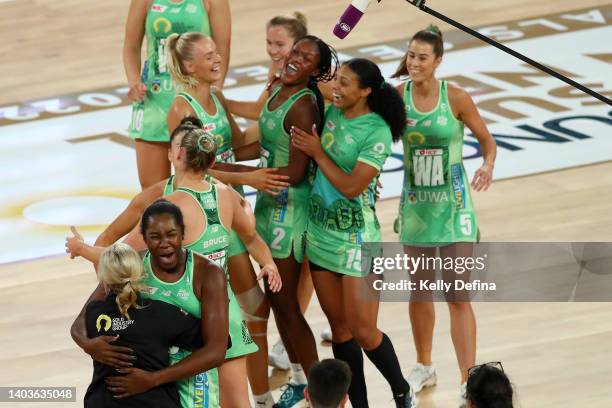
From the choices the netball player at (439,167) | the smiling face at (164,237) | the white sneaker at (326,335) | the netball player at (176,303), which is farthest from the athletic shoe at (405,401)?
the smiling face at (164,237)

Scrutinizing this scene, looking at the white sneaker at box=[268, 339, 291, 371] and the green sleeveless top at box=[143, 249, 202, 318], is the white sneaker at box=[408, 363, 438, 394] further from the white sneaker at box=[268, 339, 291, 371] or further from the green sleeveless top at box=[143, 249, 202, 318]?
the green sleeveless top at box=[143, 249, 202, 318]

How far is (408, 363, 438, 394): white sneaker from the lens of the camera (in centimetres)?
623

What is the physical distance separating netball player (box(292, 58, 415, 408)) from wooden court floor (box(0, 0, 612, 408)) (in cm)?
57

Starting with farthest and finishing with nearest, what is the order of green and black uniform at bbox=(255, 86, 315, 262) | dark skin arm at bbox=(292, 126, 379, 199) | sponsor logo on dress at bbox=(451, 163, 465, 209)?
sponsor logo on dress at bbox=(451, 163, 465, 209) < green and black uniform at bbox=(255, 86, 315, 262) < dark skin arm at bbox=(292, 126, 379, 199)

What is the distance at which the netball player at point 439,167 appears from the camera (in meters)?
5.98

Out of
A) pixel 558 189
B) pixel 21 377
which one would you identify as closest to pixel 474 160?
pixel 558 189

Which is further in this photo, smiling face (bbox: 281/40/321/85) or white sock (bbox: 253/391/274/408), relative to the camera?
white sock (bbox: 253/391/274/408)

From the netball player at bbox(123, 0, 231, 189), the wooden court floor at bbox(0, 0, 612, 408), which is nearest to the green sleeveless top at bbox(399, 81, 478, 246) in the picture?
the wooden court floor at bbox(0, 0, 612, 408)

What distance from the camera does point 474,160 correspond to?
9305 mm

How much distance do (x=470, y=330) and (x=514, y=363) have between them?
0.55 m

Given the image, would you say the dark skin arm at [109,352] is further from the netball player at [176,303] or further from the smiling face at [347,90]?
the smiling face at [347,90]

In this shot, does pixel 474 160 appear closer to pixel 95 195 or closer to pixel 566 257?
pixel 566 257

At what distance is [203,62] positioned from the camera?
5.87 meters

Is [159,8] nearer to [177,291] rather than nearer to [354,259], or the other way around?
[354,259]
